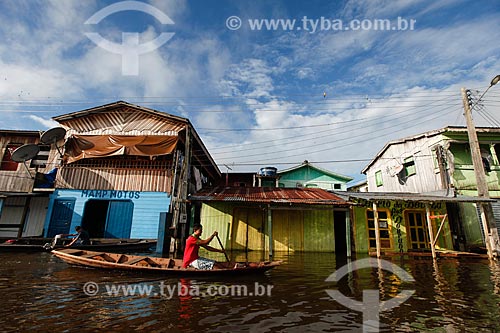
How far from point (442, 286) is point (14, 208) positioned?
23.6 meters

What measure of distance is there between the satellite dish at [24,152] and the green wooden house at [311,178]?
1918 cm

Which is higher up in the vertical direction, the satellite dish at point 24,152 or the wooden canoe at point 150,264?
the satellite dish at point 24,152

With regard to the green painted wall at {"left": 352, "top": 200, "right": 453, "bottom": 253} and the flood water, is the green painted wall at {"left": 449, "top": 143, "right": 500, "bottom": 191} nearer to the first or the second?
the green painted wall at {"left": 352, "top": 200, "right": 453, "bottom": 253}

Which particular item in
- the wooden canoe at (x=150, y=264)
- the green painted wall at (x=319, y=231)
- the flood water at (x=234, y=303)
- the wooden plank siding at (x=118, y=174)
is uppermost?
the wooden plank siding at (x=118, y=174)

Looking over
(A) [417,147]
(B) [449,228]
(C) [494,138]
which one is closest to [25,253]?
(B) [449,228]

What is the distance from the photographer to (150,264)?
321 inches

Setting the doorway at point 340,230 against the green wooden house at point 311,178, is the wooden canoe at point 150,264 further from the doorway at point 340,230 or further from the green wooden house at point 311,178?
the green wooden house at point 311,178

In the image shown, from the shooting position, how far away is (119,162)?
15.5 metres

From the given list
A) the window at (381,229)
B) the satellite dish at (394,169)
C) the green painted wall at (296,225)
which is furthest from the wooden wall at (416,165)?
the green painted wall at (296,225)

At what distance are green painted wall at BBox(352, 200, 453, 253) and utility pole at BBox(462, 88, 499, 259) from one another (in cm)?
171

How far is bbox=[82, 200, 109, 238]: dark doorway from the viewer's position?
15342 millimetres

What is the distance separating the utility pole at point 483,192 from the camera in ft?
42.3

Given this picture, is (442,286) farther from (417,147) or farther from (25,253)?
(25,253)

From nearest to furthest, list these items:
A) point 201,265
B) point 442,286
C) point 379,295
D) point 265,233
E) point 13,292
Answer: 1. point 13,292
2. point 379,295
3. point 442,286
4. point 201,265
5. point 265,233
